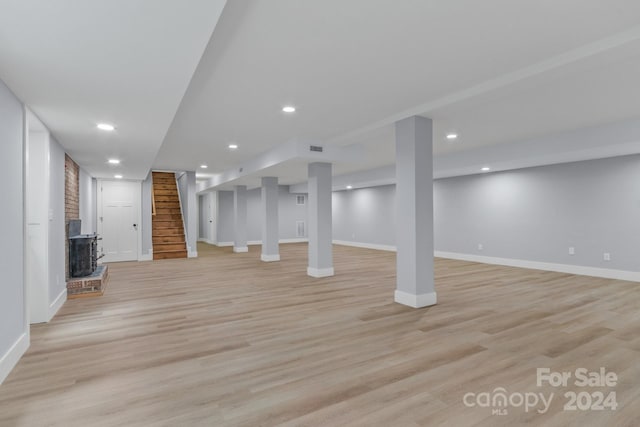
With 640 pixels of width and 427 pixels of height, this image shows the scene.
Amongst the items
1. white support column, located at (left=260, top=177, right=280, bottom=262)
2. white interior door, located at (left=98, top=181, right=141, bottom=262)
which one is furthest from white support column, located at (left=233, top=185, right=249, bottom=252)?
white interior door, located at (left=98, top=181, right=141, bottom=262)

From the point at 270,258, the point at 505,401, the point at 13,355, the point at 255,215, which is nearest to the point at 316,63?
the point at 505,401

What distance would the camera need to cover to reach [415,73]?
3.30 metres

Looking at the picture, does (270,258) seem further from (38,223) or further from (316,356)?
(316,356)

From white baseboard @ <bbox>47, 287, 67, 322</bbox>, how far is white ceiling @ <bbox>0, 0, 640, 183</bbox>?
227 cm

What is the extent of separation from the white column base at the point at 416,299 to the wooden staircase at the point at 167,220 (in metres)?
7.84

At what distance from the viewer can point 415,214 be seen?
4.38m

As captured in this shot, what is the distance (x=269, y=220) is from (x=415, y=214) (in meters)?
5.82

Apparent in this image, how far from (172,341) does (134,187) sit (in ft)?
25.7

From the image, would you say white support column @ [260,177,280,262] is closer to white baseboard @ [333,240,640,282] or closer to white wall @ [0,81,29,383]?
white baseboard @ [333,240,640,282]

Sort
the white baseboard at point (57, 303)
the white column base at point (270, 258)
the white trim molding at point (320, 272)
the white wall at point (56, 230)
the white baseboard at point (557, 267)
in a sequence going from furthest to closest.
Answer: the white column base at point (270, 258) → the white trim molding at point (320, 272) → the white baseboard at point (557, 267) → the white wall at point (56, 230) → the white baseboard at point (57, 303)

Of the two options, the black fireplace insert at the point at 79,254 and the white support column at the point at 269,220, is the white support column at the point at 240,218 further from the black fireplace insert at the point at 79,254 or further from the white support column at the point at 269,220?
the black fireplace insert at the point at 79,254

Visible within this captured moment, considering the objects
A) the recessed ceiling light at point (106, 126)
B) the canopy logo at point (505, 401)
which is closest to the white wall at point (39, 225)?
the recessed ceiling light at point (106, 126)

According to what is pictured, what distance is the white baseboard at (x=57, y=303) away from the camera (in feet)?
14.1

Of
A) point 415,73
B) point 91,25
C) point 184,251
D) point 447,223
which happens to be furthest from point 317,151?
point 184,251
